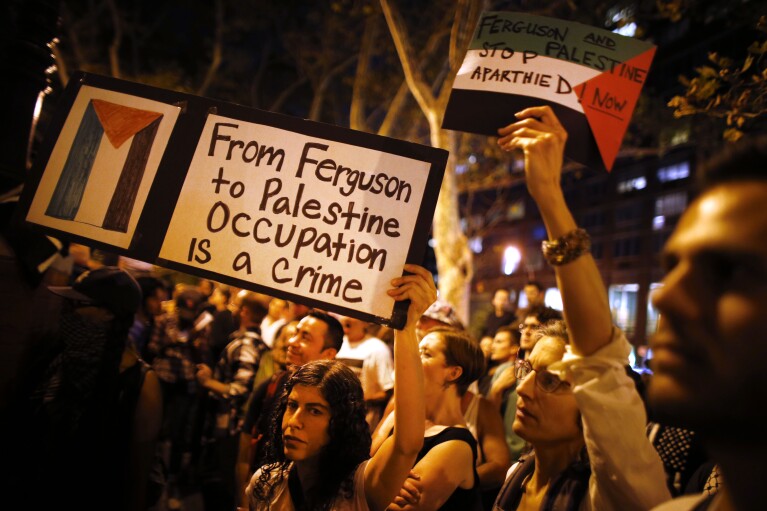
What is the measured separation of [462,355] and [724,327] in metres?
2.56

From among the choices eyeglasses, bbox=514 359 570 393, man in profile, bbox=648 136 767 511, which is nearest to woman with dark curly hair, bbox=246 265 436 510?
eyeglasses, bbox=514 359 570 393

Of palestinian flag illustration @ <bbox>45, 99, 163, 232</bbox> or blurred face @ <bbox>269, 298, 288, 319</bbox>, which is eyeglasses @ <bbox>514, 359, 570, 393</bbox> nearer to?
palestinian flag illustration @ <bbox>45, 99, 163, 232</bbox>

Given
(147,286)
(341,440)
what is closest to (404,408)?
(341,440)

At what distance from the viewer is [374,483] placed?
95.3 inches

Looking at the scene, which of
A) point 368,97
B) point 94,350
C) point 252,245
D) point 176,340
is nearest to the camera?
point 252,245

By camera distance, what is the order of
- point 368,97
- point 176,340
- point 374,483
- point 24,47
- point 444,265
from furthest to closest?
point 368,97
point 444,265
point 176,340
point 24,47
point 374,483

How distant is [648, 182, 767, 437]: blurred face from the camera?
3.21 feet

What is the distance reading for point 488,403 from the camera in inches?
164

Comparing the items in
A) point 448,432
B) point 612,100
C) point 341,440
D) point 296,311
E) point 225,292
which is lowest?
point 341,440

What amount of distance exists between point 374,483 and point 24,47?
3.74 meters

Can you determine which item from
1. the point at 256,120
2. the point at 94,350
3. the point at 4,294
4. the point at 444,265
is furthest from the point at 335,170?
the point at 444,265

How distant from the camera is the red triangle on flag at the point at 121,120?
2.94m

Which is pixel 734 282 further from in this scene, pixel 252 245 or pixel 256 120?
pixel 256 120

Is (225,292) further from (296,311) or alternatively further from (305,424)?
(305,424)
